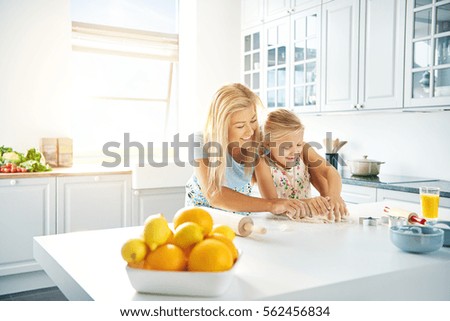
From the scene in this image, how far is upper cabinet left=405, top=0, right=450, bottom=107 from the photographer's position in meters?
2.77

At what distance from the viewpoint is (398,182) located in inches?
120

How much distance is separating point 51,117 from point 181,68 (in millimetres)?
1557

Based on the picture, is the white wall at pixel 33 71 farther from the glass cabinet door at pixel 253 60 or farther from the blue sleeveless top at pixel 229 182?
the blue sleeveless top at pixel 229 182

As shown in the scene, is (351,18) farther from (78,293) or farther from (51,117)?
(78,293)

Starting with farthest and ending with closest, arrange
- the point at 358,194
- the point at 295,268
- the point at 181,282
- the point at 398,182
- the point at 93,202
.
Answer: the point at 93,202 → the point at 358,194 → the point at 398,182 → the point at 295,268 → the point at 181,282

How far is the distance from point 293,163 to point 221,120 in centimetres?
53

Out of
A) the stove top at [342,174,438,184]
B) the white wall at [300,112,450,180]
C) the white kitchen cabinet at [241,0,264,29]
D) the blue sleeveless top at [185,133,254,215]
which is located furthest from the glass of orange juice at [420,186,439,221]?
the white kitchen cabinet at [241,0,264,29]

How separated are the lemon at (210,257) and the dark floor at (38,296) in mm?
2628

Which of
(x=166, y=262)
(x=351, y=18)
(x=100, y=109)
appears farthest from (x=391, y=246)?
(x=100, y=109)

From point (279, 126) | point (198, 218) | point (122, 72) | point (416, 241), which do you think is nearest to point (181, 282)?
point (198, 218)

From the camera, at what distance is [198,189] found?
1974 millimetres

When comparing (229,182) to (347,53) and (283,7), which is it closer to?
(347,53)

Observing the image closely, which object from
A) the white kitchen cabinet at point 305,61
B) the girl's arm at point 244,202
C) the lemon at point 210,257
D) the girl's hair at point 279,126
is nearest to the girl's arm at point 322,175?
the girl's hair at point 279,126

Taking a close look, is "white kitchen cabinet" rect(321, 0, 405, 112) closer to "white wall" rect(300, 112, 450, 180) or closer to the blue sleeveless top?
"white wall" rect(300, 112, 450, 180)
